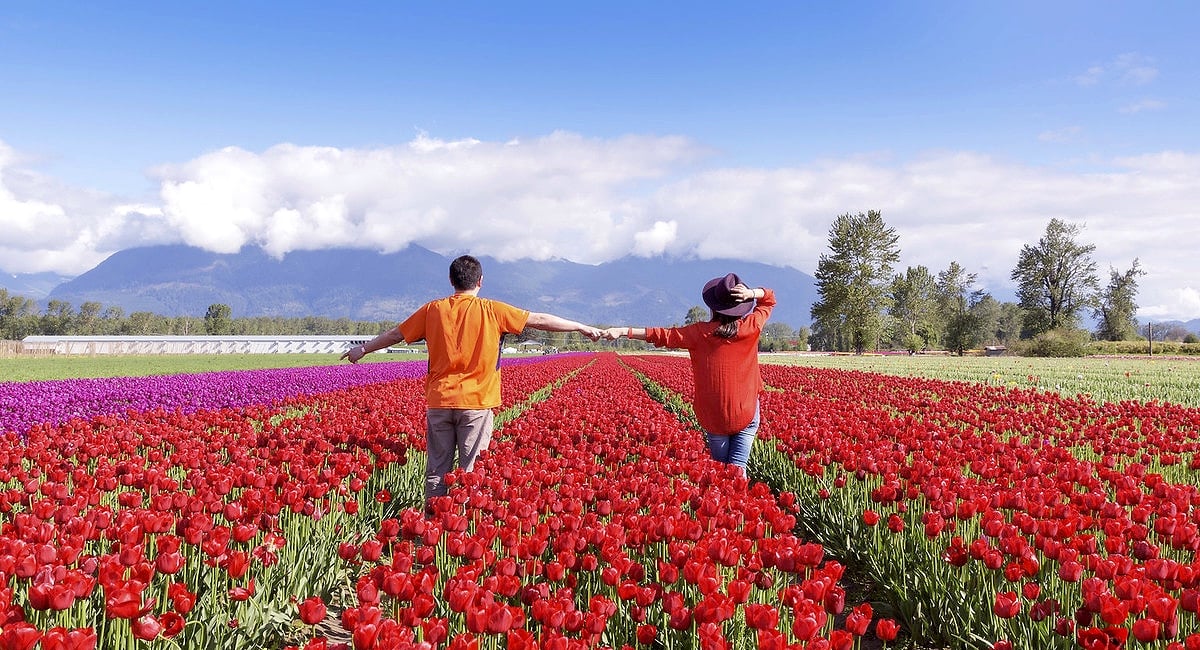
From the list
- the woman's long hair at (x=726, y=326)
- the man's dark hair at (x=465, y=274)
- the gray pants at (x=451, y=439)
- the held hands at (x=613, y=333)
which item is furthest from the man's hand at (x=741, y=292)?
the gray pants at (x=451, y=439)

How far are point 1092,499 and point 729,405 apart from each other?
101 inches

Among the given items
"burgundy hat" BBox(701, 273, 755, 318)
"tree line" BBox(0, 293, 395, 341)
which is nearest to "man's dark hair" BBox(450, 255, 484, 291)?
"burgundy hat" BBox(701, 273, 755, 318)

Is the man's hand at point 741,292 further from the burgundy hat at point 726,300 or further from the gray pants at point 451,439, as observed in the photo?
the gray pants at point 451,439

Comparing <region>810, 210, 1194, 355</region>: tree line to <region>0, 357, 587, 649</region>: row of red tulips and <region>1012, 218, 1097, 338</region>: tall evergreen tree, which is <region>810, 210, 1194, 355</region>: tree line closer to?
<region>1012, 218, 1097, 338</region>: tall evergreen tree

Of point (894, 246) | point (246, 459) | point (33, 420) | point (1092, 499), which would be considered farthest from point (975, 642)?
point (894, 246)

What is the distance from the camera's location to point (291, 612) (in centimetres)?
421

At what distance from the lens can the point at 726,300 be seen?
598 centimetres

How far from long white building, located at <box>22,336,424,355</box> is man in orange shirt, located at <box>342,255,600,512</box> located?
86.2m

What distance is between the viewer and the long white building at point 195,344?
88.5m

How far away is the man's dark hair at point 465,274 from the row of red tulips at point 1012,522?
10.4 feet

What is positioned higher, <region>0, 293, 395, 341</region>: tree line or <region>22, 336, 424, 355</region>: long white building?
<region>0, 293, 395, 341</region>: tree line

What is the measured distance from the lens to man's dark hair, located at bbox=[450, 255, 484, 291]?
609 centimetres

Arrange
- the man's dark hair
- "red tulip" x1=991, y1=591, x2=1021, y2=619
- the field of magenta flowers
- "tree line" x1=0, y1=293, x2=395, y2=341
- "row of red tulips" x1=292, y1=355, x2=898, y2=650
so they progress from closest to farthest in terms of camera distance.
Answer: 1. "row of red tulips" x1=292, y1=355, x2=898, y2=650
2. the field of magenta flowers
3. "red tulip" x1=991, y1=591, x2=1021, y2=619
4. the man's dark hair
5. "tree line" x1=0, y1=293, x2=395, y2=341

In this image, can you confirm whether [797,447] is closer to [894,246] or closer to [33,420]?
[33,420]
